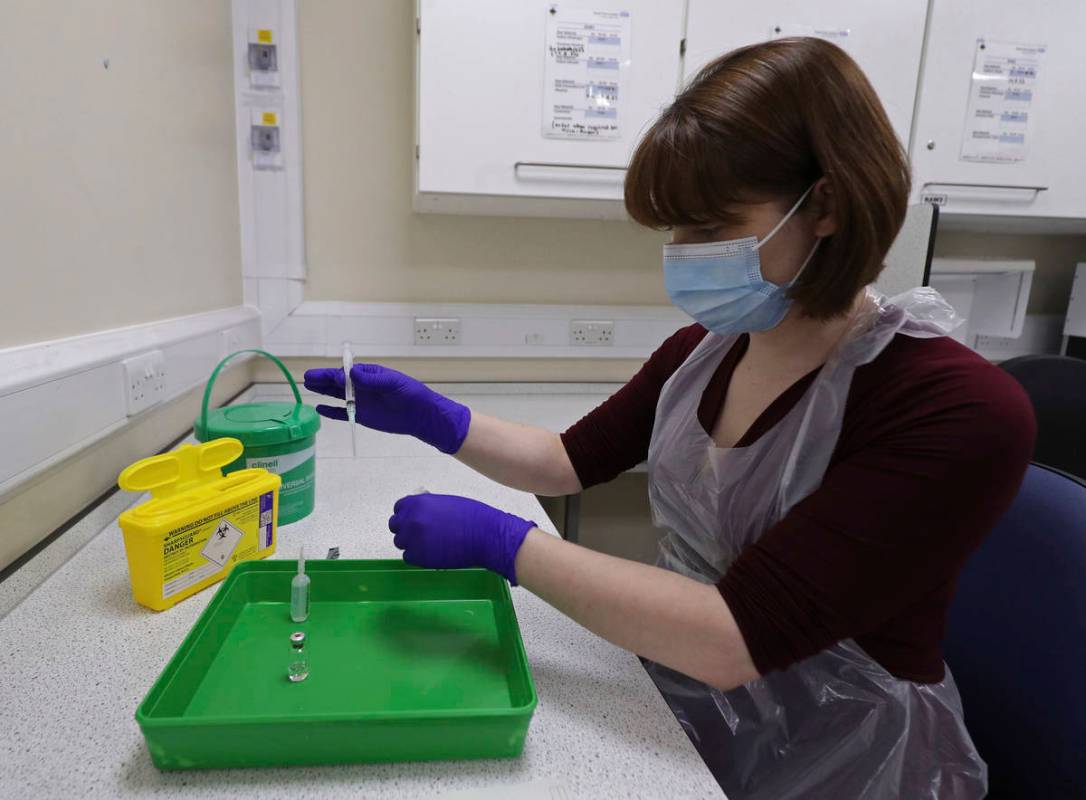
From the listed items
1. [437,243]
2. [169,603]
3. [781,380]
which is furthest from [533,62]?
[169,603]

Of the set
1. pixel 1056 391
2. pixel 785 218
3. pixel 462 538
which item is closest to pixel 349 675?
pixel 462 538

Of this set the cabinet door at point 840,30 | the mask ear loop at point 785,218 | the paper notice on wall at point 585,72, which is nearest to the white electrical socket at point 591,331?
the paper notice on wall at point 585,72

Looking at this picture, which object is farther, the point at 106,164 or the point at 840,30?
the point at 840,30

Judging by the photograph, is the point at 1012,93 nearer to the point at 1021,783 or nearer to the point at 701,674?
the point at 1021,783

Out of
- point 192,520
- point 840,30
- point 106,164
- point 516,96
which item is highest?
point 840,30

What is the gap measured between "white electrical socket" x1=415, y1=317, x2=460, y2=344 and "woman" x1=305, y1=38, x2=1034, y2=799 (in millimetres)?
1119

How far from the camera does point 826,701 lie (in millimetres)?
702

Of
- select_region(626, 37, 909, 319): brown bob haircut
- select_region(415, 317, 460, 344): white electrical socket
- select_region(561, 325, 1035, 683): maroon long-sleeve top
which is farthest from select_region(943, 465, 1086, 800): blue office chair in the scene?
select_region(415, 317, 460, 344): white electrical socket

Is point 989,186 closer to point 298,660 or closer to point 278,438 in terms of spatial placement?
point 278,438

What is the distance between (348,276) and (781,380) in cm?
→ 137

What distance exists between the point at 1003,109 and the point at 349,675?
6.60 ft

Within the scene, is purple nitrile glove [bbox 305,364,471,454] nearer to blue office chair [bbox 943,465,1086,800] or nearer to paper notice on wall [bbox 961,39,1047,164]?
blue office chair [bbox 943,465,1086,800]

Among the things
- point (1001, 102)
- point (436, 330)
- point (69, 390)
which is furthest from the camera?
point (436, 330)

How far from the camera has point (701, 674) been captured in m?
0.60
